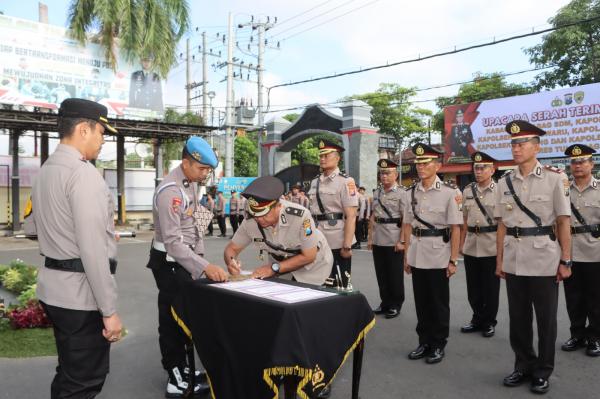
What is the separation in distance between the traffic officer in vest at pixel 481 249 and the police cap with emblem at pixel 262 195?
10.0 ft

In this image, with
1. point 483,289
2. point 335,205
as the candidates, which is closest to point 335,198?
point 335,205

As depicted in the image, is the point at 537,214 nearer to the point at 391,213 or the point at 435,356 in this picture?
the point at 435,356

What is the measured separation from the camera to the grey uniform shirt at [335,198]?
5.44m

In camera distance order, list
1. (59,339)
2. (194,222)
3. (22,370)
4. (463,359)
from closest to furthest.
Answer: (59,339), (194,222), (22,370), (463,359)

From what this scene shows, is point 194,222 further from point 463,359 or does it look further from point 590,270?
point 590,270

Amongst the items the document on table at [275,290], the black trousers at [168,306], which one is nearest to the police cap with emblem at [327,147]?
the black trousers at [168,306]

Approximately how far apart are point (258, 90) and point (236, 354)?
93.9 feet

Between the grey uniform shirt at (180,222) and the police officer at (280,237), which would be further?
the grey uniform shirt at (180,222)

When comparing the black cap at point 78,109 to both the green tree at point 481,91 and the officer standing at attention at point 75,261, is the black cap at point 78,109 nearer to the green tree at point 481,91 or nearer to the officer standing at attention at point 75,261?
the officer standing at attention at point 75,261

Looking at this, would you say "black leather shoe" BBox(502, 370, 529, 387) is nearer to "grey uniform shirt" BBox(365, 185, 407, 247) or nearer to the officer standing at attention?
"grey uniform shirt" BBox(365, 185, 407, 247)

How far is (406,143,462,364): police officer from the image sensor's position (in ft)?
14.3

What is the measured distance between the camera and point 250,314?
2.50m

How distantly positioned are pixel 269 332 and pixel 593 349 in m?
3.62

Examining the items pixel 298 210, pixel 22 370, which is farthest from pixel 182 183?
pixel 22 370
